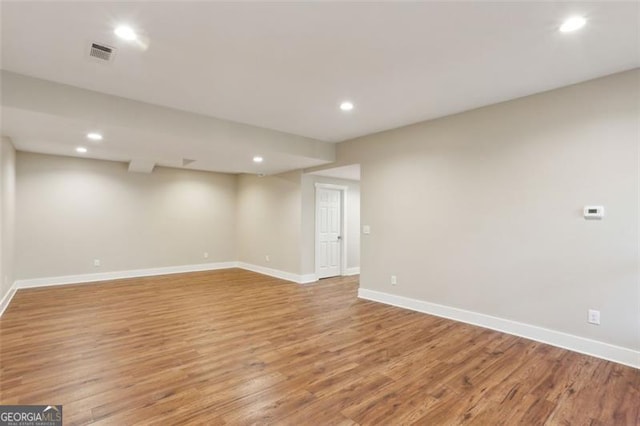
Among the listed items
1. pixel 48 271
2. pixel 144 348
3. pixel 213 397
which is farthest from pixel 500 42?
pixel 48 271

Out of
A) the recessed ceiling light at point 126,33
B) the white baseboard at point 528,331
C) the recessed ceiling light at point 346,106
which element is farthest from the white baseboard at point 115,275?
the recessed ceiling light at point 346,106

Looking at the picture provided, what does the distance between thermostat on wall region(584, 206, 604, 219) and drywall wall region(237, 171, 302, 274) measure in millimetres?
4696

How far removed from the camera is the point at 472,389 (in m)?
2.48

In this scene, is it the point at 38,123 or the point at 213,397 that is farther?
the point at 38,123

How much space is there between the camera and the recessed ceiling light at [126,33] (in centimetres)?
233

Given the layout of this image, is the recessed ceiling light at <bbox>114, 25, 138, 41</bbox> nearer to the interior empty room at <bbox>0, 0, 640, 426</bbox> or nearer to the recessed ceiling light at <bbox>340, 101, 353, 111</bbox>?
the interior empty room at <bbox>0, 0, 640, 426</bbox>

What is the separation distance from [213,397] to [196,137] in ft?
10.4

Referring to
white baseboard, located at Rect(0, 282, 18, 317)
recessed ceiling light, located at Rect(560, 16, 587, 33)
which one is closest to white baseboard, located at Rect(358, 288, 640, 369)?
recessed ceiling light, located at Rect(560, 16, 587, 33)

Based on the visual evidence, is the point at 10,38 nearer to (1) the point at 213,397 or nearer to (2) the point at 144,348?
(2) the point at 144,348

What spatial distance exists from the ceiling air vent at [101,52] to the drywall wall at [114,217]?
468cm

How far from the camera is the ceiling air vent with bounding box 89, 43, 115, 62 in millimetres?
2566

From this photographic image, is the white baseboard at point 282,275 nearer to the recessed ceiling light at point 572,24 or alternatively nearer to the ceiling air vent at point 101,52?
the ceiling air vent at point 101,52

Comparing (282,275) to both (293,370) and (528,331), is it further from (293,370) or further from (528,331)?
(528,331)

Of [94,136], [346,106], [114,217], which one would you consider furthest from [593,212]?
[114,217]
